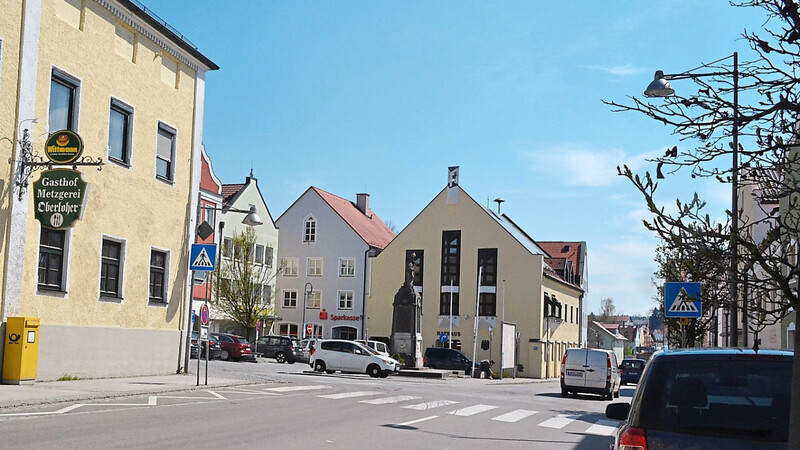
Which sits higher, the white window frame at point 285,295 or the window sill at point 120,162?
the window sill at point 120,162

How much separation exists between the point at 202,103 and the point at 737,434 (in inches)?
954

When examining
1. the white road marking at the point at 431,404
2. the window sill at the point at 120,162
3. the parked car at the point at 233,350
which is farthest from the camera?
the parked car at the point at 233,350

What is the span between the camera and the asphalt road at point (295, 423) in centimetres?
1133

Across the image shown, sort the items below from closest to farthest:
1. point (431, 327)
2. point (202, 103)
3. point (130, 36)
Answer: point (130, 36), point (202, 103), point (431, 327)

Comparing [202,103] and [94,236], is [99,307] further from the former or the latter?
[202,103]

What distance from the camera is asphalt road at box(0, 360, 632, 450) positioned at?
1133cm

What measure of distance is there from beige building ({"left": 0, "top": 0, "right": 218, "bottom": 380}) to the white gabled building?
130 feet

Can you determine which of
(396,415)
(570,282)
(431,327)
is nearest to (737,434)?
(396,415)

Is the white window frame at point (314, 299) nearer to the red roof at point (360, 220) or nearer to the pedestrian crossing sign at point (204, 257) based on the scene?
the red roof at point (360, 220)

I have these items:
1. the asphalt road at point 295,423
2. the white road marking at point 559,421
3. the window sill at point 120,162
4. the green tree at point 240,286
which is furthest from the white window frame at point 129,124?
the green tree at point 240,286

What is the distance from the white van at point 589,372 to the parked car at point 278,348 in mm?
24937

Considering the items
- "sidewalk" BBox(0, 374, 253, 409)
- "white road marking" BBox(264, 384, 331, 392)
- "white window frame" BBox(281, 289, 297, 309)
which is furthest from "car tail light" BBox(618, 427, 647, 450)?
"white window frame" BBox(281, 289, 297, 309)

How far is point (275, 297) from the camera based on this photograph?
67.9 meters

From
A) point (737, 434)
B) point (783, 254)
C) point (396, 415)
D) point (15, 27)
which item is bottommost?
point (396, 415)
